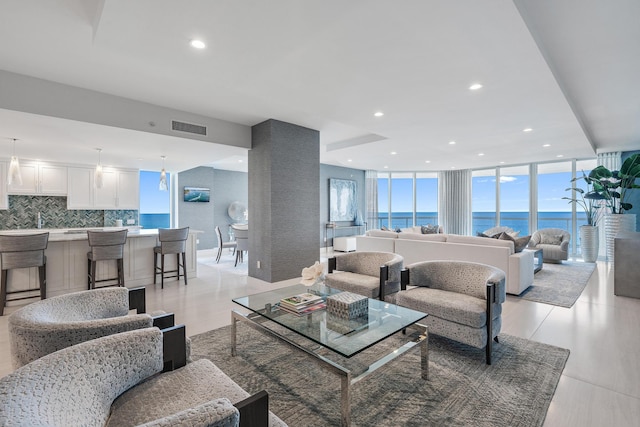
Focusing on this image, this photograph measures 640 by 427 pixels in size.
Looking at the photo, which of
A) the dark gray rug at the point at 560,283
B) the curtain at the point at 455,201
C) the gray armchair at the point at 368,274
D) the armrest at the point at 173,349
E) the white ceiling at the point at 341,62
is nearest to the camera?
the armrest at the point at 173,349

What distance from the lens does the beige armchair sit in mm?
6480

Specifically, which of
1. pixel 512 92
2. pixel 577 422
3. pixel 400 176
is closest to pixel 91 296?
pixel 577 422

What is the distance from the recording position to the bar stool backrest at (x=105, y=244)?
4070mm

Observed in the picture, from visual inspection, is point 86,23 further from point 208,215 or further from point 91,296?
point 208,215

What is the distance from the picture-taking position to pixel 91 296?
6.46ft

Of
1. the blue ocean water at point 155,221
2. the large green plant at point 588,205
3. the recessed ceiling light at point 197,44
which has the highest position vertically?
the recessed ceiling light at point 197,44

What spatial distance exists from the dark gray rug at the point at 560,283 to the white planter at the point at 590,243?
29cm

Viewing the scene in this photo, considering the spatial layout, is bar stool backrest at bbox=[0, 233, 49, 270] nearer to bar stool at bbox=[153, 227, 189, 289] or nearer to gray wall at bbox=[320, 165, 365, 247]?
bar stool at bbox=[153, 227, 189, 289]

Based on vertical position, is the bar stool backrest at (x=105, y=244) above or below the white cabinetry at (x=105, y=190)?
below

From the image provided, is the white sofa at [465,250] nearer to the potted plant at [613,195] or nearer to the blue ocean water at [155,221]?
the potted plant at [613,195]

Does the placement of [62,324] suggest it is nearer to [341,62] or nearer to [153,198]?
[341,62]

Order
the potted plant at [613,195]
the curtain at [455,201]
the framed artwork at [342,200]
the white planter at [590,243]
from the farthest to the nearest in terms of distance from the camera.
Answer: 1. the curtain at [455,201]
2. the framed artwork at [342,200]
3. the white planter at [590,243]
4. the potted plant at [613,195]

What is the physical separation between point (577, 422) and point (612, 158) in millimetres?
8167

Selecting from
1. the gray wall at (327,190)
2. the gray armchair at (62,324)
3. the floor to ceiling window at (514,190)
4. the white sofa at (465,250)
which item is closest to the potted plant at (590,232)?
the floor to ceiling window at (514,190)
